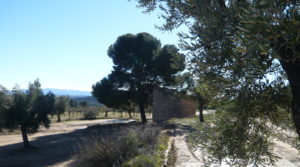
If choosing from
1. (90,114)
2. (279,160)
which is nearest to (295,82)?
(279,160)

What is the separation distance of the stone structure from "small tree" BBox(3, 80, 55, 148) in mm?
9563

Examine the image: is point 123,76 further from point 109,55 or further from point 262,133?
point 262,133

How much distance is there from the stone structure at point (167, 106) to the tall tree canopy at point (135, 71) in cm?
88

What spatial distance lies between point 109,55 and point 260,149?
25770 mm

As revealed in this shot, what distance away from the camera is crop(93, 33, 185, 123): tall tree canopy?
26.2 meters

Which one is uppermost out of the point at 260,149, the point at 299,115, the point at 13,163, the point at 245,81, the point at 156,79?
the point at 156,79

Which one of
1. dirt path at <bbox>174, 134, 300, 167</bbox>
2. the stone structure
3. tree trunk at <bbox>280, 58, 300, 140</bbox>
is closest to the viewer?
tree trunk at <bbox>280, 58, 300, 140</bbox>

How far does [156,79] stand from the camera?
86.9 ft

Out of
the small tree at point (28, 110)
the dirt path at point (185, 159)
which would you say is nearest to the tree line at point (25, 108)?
the small tree at point (28, 110)

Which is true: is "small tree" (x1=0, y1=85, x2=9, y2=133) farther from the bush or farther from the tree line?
the bush

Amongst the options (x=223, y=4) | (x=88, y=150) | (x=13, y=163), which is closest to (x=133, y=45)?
(x=13, y=163)

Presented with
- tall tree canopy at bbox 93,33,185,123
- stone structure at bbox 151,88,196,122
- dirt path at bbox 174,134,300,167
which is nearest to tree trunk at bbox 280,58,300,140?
dirt path at bbox 174,134,300,167

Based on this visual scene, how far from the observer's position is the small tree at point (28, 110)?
65.1ft

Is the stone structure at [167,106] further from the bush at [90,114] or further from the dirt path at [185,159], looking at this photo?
the bush at [90,114]
